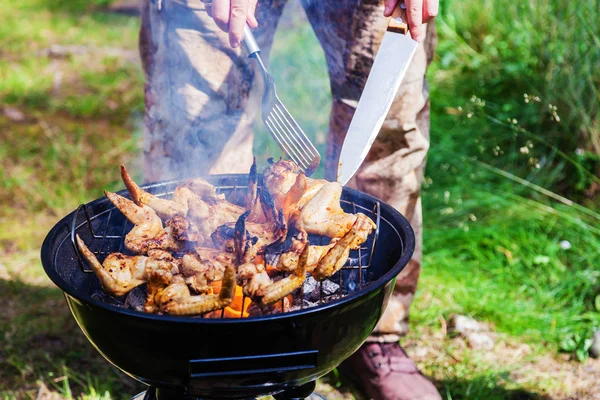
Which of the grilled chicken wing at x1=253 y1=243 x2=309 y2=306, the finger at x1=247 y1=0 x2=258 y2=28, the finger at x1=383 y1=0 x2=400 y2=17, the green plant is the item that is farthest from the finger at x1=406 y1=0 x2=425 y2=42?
the green plant

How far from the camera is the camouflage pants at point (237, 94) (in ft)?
8.38

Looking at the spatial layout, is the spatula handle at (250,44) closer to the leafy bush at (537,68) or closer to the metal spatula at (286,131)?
the metal spatula at (286,131)

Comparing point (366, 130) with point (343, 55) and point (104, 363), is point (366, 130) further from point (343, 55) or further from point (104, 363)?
point (104, 363)

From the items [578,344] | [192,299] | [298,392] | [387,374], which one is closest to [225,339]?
[192,299]

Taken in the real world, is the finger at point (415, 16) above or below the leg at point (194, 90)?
above

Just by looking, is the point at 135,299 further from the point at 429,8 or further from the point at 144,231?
the point at 429,8

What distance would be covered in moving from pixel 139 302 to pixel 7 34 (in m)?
5.83

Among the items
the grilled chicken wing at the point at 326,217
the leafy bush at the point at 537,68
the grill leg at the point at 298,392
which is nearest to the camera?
the grilled chicken wing at the point at 326,217

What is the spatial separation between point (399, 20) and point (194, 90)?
970mm

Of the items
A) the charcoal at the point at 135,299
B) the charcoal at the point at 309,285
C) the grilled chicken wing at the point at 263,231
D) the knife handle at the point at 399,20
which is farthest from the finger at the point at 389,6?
the charcoal at the point at 135,299

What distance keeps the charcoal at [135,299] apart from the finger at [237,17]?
0.85 m

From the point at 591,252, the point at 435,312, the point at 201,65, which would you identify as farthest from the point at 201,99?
the point at 591,252

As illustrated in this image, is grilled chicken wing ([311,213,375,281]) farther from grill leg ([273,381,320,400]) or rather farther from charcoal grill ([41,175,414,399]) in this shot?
grill leg ([273,381,320,400])

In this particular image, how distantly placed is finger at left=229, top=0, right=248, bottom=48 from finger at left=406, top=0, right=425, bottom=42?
0.54m
